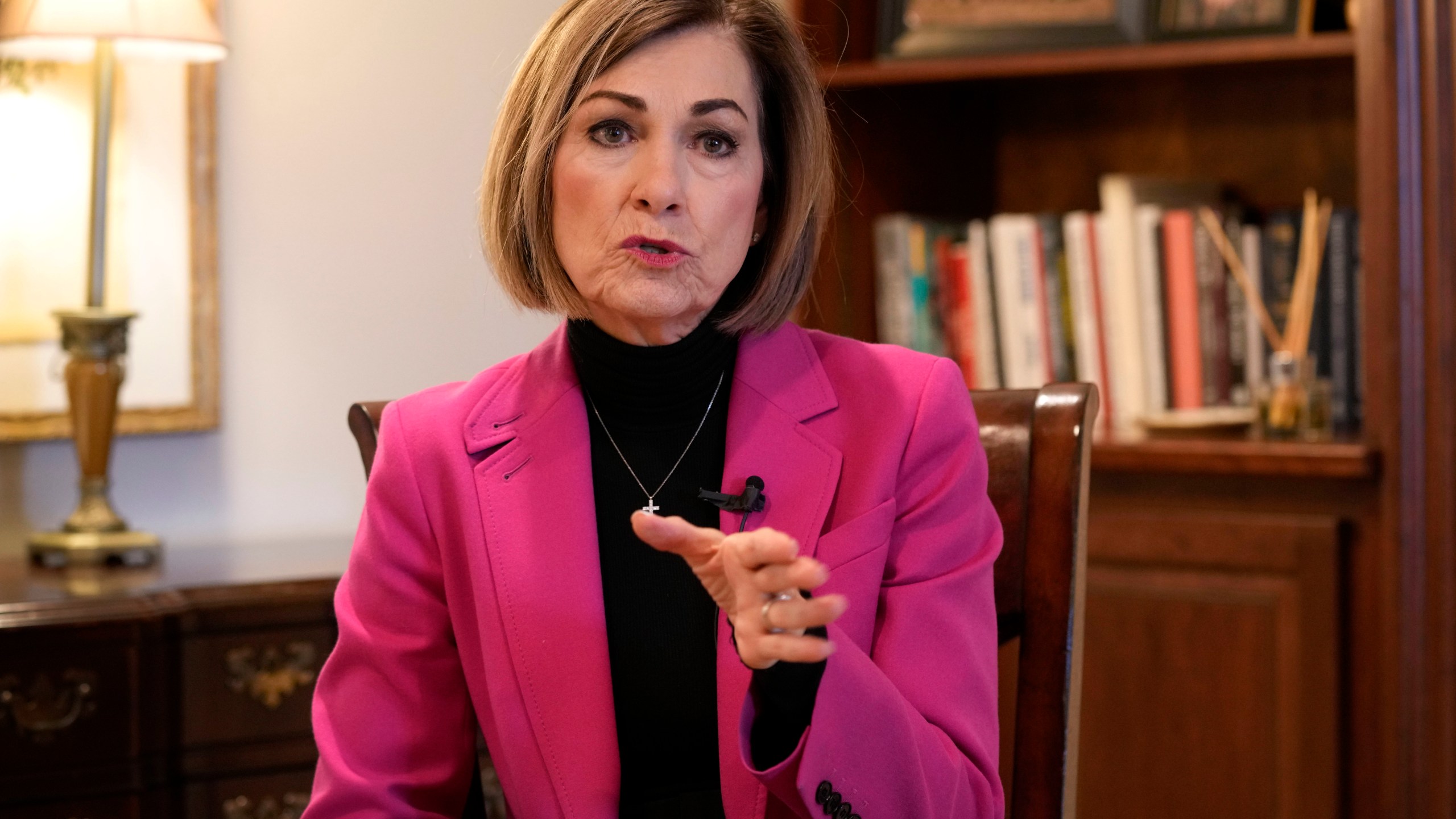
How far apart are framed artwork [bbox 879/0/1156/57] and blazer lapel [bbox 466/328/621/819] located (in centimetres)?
125

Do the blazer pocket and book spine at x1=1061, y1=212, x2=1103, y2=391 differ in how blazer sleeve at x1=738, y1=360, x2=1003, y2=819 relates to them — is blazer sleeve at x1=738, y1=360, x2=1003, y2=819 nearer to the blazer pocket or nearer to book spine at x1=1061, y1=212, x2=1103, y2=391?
the blazer pocket

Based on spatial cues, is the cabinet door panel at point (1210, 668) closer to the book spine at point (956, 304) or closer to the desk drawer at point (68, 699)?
the book spine at point (956, 304)

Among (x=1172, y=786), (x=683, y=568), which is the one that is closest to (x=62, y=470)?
(x=683, y=568)

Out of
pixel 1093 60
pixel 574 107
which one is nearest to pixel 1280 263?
pixel 1093 60

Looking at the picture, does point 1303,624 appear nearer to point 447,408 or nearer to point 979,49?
point 979,49

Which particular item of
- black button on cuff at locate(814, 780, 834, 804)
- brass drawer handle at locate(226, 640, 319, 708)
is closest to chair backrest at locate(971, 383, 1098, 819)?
black button on cuff at locate(814, 780, 834, 804)

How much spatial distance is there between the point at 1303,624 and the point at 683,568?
1.17 metres

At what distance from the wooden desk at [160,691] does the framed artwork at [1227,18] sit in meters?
1.45

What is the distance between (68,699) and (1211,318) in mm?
1681

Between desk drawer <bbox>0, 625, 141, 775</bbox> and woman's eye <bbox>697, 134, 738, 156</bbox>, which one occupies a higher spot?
woman's eye <bbox>697, 134, 738, 156</bbox>

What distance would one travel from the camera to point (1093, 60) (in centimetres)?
224

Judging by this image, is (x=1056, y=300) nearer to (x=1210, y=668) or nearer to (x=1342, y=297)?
(x=1342, y=297)

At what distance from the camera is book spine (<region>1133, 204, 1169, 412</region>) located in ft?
7.59

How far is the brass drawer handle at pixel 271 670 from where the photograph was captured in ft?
5.81
